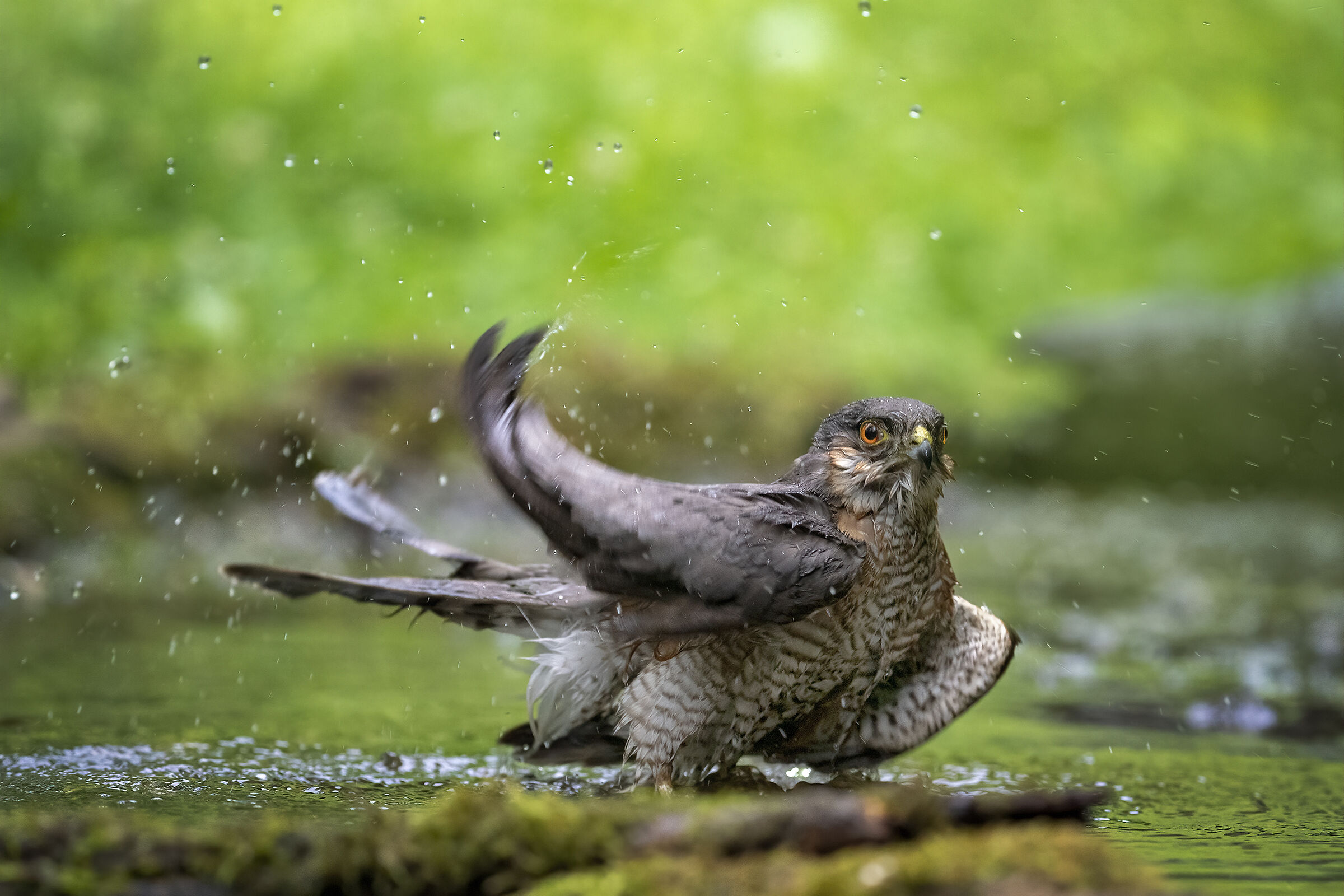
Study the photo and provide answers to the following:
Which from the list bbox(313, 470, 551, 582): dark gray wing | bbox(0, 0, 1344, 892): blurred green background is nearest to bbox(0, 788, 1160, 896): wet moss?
bbox(0, 0, 1344, 892): blurred green background

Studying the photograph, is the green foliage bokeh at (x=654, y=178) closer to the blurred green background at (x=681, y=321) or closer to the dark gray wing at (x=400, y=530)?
the blurred green background at (x=681, y=321)

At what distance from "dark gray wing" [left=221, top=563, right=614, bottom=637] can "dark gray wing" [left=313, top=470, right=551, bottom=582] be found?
132 mm

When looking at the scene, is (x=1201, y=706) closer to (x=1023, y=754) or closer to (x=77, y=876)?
(x=1023, y=754)

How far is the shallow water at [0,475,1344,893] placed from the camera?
138 inches

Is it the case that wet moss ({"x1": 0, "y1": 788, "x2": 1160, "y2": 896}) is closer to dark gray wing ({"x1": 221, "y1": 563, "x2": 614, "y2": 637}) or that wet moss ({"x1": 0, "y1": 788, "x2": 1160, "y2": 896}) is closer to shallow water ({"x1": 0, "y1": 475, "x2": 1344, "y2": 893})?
shallow water ({"x1": 0, "y1": 475, "x2": 1344, "y2": 893})

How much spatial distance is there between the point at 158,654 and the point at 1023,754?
336 cm

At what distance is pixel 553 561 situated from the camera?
3.91 metres

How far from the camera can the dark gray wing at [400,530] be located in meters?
4.05

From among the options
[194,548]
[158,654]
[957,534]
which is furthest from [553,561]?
[957,534]

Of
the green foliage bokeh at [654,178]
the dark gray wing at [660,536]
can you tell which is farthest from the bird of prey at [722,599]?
the green foliage bokeh at [654,178]

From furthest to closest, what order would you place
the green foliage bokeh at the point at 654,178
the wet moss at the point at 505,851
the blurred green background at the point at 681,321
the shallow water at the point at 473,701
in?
the green foliage bokeh at the point at 654,178 < the blurred green background at the point at 681,321 < the shallow water at the point at 473,701 < the wet moss at the point at 505,851

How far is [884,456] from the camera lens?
376 cm

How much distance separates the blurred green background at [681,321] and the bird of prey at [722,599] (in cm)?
44

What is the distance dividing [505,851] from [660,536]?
126 cm
